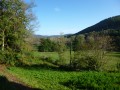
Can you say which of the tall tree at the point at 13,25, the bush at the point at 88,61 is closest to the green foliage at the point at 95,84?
the bush at the point at 88,61

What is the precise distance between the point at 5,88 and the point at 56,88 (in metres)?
9.89

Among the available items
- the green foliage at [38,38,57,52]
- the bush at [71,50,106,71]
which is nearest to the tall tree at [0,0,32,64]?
the bush at [71,50,106,71]

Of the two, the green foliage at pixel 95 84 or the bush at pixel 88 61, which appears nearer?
the green foliage at pixel 95 84

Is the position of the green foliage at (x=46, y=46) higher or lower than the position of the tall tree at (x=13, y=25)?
lower

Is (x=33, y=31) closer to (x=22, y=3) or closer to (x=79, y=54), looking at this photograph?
(x=22, y=3)

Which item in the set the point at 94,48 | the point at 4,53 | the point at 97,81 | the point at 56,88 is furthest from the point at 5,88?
the point at 94,48

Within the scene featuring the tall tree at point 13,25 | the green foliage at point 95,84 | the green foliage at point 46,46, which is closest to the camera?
the green foliage at point 95,84

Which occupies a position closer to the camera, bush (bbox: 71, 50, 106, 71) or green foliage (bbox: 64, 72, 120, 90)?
green foliage (bbox: 64, 72, 120, 90)

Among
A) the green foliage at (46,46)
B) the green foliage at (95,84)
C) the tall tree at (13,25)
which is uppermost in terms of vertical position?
the tall tree at (13,25)

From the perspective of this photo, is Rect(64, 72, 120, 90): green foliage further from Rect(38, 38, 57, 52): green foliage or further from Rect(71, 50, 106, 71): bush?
Rect(38, 38, 57, 52): green foliage

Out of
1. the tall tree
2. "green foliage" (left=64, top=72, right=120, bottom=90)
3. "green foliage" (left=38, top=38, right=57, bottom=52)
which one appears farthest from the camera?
"green foliage" (left=38, top=38, right=57, bottom=52)

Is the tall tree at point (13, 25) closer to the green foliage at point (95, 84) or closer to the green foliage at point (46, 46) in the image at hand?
the green foliage at point (95, 84)

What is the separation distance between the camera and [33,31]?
51.0 metres

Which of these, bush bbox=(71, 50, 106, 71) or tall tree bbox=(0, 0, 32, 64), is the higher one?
tall tree bbox=(0, 0, 32, 64)
